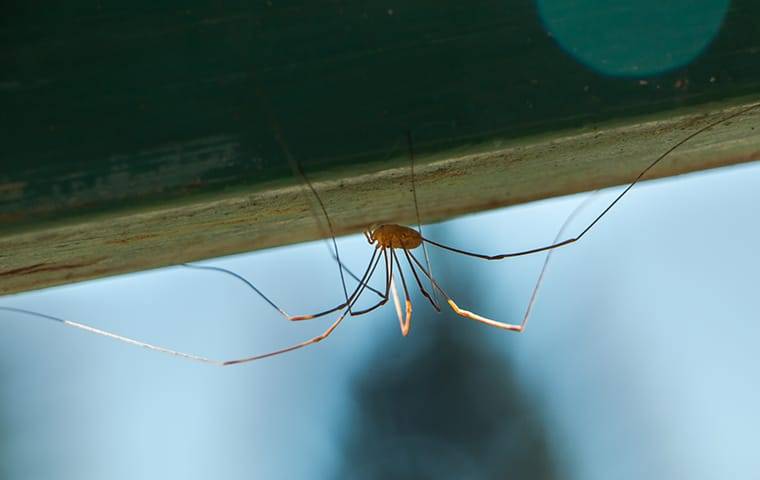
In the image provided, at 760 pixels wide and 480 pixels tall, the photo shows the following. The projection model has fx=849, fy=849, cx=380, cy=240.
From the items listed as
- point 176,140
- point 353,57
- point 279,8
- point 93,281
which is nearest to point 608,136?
point 353,57

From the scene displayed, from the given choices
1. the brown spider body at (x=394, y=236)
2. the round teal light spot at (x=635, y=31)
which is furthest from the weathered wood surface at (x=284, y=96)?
the brown spider body at (x=394, y=236)

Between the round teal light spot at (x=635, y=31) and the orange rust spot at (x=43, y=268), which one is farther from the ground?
the round teal light spot at (x=635, y=31)

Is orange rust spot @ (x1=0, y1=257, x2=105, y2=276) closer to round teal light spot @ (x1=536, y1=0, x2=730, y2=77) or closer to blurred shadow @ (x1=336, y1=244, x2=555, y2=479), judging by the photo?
round teal light spot @ (x1=536, y1=0, x2=730, y2=77)

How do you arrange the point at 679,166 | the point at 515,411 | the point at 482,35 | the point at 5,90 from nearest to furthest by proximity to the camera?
the point at 5,90 < the point at 482,35 < the point at 679,166 < the point at 515,411

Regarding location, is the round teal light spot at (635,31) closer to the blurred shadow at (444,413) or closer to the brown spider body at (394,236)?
the brown spider body at (394,236)

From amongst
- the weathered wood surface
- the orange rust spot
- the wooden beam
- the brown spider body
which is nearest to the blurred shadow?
the brown spider body

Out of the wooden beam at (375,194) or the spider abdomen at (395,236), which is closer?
the wooden beam at (375,194)

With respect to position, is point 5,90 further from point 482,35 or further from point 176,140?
point 482,35
